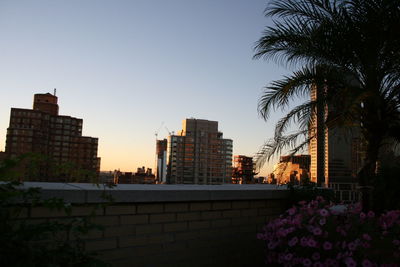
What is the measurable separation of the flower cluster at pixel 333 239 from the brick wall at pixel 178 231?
0.57m

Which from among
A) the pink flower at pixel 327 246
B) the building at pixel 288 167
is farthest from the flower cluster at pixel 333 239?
the building at pixel 288 167

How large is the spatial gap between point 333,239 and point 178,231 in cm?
154

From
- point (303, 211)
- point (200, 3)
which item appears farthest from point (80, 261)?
point (200, 3)

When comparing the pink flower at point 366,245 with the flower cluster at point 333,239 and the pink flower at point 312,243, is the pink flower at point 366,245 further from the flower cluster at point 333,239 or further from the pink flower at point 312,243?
the pink flower at point 312,243

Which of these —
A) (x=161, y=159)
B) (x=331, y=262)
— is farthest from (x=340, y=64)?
(x=161, y=159)

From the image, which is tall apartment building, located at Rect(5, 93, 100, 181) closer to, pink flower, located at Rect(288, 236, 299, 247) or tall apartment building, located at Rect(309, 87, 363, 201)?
tall apartment building, located at Rect(309, 87, 363, 201)

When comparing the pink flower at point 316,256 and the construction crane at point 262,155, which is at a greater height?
the construction crane at point 262,155

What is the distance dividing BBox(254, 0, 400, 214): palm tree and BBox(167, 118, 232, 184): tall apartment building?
146380 mm

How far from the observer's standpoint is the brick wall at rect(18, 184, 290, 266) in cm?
324

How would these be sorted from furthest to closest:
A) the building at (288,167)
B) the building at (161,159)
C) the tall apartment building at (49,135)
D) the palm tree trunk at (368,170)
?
1. the building at (161,159)
2. the tall apartment building at (49,135)
3. the building at (288,167)
4. the palm tree trunk at (368,170)

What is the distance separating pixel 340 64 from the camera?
5121mm

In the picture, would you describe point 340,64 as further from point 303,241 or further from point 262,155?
point 303,241

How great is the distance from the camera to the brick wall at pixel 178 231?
3238 millimetres

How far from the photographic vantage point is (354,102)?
13.4 ft
